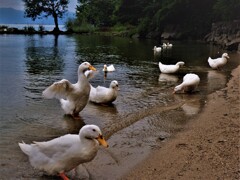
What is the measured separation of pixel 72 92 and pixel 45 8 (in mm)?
81472

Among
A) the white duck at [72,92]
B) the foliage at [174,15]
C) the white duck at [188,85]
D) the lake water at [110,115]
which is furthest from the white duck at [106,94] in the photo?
the foliage at [174,15]

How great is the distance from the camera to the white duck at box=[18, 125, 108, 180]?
6254 mm

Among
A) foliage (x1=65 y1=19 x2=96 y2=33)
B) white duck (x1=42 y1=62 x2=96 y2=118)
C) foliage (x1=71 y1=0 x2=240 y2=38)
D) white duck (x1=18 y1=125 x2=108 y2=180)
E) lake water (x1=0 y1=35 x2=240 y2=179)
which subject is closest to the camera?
white duck (x1=18 y1=125 x2=108 y2=180)

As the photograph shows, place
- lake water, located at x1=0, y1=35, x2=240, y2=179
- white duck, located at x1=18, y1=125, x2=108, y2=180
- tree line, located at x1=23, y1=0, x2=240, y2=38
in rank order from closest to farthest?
1. white duck, located at x1=18, y1=125, x2=108, y2=180
2. lake water, located at x1=0, y1=35, x2=240, y2=179
3. tree line, located at x1=23, y1=0, x2=240, y2=38

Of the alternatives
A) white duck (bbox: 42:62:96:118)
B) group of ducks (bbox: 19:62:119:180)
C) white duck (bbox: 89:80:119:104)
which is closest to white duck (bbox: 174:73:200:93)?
white duck (bbox: 89:80:119:104)

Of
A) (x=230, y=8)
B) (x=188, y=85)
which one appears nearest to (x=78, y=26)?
(x=230, y=8)

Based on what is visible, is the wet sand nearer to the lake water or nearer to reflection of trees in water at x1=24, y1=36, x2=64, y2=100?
the lake water

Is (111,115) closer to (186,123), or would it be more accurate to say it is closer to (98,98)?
(98,98)

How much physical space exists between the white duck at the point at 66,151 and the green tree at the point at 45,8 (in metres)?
83.4

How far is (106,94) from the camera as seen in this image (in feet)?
42.1

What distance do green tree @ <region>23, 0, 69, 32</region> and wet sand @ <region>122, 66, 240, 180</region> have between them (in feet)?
267

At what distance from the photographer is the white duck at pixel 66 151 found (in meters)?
6.25

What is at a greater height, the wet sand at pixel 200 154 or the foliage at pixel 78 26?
the foliage at pixel 78 26

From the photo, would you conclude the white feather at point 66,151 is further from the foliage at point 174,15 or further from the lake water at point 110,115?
the foliage at point 174,15
